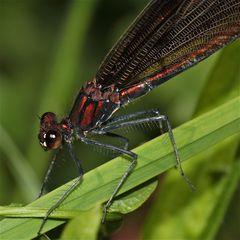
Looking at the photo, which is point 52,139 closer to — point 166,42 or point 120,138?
point 120,138

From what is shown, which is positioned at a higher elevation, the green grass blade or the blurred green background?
the blurred green background

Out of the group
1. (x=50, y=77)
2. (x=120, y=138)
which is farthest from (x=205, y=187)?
(x=50, y=77)

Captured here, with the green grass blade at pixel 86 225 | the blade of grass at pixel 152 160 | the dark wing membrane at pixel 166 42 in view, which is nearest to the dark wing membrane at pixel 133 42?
the dark wing membrane at pixel 166 42

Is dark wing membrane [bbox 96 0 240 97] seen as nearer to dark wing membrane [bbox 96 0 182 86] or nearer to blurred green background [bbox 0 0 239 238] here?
dark wing membrane [bbox 96 0 182 86]

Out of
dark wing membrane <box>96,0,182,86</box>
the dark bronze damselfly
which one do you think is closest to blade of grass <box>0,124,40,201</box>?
the dark bronze damselfly

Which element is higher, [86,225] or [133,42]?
[133,42]

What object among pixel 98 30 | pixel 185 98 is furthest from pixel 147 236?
pixel 98 30

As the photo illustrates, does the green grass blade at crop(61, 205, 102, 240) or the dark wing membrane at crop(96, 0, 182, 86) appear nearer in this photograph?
the green grass blade at crop(61, 205, 102, 240)
